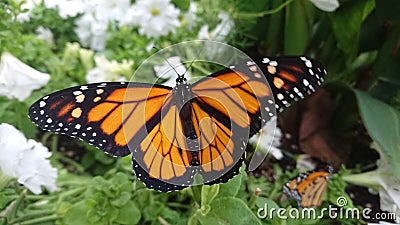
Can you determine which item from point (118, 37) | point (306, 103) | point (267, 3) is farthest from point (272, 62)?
point (118, 37)

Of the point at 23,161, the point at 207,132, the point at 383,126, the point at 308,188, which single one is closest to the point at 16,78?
the point at 23,161

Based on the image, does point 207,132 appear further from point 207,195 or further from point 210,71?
point 210,71

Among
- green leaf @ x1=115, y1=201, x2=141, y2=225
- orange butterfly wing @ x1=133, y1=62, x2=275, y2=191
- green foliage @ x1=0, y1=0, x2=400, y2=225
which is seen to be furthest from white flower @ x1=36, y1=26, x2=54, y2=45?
orange butterfly wing @ x1=133, y1=62, x2=275, y2=191

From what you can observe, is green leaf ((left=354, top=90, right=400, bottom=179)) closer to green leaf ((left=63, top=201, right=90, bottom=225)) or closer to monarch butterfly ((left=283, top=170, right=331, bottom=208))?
monarch butterfly ((left=283, top=170, right=331, bottom=208))

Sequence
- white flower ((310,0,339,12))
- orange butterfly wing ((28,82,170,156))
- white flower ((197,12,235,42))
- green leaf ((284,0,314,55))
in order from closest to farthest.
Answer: orange butterfly wing ((28,82,170,156)) → white flower ((310,0,339,12)) → green leaf ((284,0,314,55)) → white flower ((197,12,235,42))

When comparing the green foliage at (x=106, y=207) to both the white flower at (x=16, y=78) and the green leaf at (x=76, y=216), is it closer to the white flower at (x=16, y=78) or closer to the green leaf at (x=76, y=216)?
the green leaf at (x=76, y=216)
